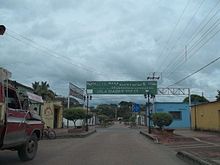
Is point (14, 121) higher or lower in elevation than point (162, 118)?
lower

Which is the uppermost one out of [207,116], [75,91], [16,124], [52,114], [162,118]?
[75,91]

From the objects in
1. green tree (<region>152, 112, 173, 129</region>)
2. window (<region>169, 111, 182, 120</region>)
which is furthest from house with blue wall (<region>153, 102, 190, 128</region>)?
green tree (<region>152, 112, 173, 129</region>)

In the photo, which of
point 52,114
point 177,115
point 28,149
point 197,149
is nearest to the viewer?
point 28,149

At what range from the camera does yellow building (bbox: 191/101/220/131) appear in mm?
36125

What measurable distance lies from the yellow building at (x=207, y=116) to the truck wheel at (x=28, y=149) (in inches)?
1007

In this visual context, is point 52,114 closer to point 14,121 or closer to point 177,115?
point 177,115

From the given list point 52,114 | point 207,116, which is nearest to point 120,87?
point 52,114

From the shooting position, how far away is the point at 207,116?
1563 inches

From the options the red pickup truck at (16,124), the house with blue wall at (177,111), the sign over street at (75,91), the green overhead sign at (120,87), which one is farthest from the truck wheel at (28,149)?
the house with blue wall at (177,111)

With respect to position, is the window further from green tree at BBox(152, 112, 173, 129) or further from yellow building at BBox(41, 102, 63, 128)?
green tree at BBox(152, 112, 173, 129)

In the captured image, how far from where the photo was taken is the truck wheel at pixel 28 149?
12622 mm

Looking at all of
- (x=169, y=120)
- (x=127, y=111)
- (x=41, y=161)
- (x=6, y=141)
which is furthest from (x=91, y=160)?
(x=127, y=111)

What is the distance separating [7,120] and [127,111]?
513 feet

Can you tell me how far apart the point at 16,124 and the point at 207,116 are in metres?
31.4
